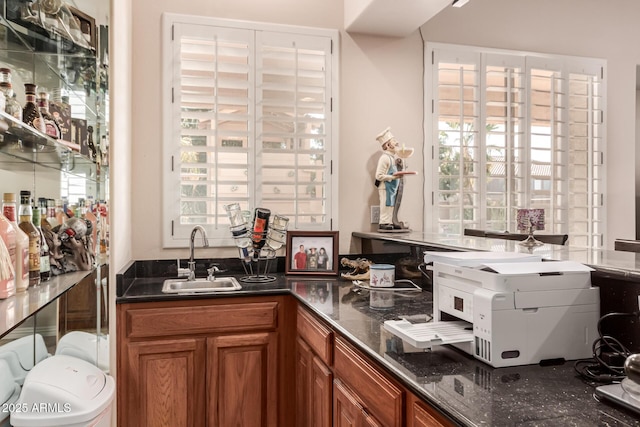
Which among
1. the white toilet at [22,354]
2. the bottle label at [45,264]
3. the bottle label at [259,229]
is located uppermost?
the bottle label at [259,229]

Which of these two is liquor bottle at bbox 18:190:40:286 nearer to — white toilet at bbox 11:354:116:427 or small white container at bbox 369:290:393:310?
white toilet at bbox 11:354:116:427

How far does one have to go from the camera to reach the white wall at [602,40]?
349cm

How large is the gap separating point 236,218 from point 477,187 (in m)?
1.71

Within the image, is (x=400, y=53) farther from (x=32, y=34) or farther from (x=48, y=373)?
(x=48, y=373)

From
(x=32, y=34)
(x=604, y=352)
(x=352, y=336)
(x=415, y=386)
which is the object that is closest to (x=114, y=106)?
(x=32, y=34)

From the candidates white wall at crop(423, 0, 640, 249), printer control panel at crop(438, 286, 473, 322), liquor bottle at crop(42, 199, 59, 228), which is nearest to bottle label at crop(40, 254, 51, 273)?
liquor bottle at crop(42, 199, 59, 228)

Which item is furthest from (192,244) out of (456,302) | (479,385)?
(479,385)

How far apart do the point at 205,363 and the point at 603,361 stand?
1.80 m

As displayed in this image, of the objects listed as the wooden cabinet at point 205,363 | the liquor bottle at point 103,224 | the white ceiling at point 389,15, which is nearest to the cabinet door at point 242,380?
the wooden cabinet at point 205,363

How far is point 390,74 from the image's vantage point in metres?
3.28

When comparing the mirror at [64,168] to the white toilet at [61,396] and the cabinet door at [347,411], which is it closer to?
the white toilet at [61,396]

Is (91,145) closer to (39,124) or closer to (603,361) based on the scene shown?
(39,124)

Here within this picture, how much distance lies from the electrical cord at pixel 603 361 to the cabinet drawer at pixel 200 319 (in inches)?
61.4

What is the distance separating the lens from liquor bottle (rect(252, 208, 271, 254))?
284 cm
